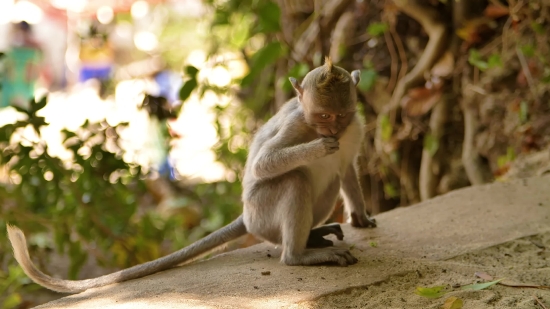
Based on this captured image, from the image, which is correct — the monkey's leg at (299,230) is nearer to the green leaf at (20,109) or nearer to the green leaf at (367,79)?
the green leaf at (20,109)

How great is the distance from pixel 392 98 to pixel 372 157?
829mm

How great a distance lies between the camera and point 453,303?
8.77 feet

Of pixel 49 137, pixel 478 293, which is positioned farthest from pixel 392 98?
pixel 49 137

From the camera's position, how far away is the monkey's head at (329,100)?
3.31 metres

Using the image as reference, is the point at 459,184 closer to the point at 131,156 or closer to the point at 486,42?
the point at 486,42

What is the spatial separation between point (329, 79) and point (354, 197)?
1271mm

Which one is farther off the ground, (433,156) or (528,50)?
(528,50)

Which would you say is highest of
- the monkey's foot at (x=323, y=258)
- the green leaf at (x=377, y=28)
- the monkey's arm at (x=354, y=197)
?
the green leaf at (x=377, y=28)

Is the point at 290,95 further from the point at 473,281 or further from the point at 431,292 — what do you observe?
the point at 431,292

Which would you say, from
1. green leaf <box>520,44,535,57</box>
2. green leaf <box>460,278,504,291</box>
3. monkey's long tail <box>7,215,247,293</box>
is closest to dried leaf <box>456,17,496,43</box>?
green leaf <box>520,44,535,57</box>

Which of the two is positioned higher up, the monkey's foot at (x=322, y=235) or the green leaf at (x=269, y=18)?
the green leaf at (x=269, y=18)

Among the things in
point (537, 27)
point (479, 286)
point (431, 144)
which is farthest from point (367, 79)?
point (479, 286)

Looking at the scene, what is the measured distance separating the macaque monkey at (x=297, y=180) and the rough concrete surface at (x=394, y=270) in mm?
108

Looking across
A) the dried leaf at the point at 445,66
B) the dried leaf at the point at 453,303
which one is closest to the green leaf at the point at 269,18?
the dried leaf at the point at 445,66
